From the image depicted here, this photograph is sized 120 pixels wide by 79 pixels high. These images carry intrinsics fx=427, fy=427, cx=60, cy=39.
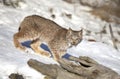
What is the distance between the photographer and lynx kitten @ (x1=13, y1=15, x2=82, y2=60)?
31.5 ft

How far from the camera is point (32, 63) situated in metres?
8.48

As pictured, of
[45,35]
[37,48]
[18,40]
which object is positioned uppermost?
[45,35]

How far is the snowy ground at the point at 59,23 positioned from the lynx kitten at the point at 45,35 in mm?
223

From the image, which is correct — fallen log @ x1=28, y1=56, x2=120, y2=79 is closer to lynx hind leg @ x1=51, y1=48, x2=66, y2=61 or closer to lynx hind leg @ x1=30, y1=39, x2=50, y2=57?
lynx hind leg @ x1=51, y1=48, x2=66, y2=61

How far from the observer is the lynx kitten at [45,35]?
31.5 feet

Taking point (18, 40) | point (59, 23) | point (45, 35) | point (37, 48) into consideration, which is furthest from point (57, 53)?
point (59, 23)

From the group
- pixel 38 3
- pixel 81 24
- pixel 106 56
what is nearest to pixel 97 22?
pixel 81 24

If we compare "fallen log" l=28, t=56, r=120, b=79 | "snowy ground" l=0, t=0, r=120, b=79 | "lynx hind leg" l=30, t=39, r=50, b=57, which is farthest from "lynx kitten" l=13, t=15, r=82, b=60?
"fallen log" l=28, t=56, r=120, b=79

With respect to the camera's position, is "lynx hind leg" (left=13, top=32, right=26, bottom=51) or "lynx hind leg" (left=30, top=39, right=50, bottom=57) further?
"lynx hind leg" (left=30, top=39, right=50, bottom=57)

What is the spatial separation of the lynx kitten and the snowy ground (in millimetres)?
223

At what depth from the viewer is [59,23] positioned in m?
13.7

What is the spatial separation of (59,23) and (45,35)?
12.8ft

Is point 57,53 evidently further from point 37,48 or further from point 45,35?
point 37,48

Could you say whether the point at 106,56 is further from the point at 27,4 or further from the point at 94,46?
the point at 27,4
